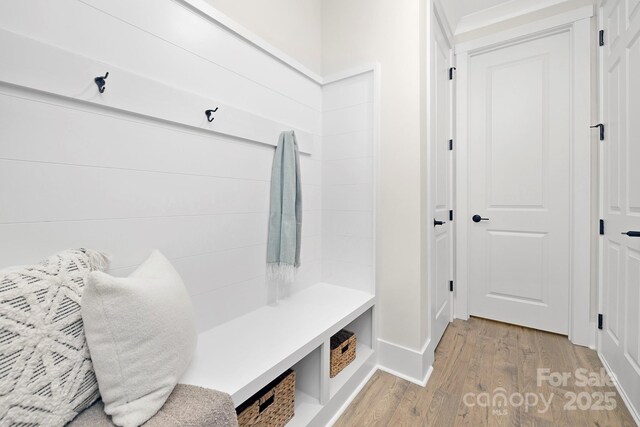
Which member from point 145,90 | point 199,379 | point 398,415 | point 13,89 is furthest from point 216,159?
point 398,415

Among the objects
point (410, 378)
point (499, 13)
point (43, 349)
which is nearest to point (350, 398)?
point (410, 378)

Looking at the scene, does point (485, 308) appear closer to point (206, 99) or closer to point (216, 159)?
point (216, 159)

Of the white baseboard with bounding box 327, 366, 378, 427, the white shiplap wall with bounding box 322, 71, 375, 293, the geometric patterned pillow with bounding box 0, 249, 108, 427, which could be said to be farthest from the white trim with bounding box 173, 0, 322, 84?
the white baseboard with bounding box 327, 366, 378, 427

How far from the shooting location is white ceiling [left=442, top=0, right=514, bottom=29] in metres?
2.27

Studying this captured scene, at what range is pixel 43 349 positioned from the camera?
640 millimetres

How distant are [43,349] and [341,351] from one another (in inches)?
50.9

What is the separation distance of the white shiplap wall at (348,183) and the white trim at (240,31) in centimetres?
32

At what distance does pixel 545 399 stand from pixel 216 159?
212 centimetres

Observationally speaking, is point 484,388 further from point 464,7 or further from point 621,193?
point 464,7

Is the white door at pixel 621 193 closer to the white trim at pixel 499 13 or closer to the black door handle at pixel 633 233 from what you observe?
the black door handle at pixel 633 233

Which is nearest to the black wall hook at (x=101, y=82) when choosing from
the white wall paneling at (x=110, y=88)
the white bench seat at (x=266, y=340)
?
the white wall paneling at (x=110, y=88)

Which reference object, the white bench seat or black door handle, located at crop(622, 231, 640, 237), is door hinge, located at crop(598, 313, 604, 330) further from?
the white bench seat

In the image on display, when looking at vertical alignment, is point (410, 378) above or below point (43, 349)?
below

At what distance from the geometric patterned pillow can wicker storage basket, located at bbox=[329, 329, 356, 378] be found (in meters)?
1.08
